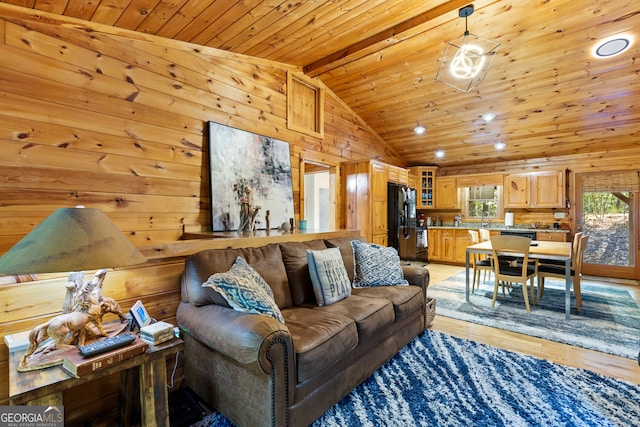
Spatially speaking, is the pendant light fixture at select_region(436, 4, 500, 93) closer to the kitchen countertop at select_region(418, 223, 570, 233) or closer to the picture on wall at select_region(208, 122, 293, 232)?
the picture on wall at select_region(208, 122, 293, 232)

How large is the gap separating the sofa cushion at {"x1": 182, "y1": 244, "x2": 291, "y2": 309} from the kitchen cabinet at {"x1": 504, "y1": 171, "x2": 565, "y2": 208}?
572cm

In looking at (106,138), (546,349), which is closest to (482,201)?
(546,349)

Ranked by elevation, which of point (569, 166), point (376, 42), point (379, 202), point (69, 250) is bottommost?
point (69, 250)

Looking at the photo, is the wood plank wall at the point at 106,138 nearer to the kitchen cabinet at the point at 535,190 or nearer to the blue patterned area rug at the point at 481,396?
the blue patterned area rug at the point at 481,396

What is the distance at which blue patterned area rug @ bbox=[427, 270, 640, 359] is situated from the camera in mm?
2838

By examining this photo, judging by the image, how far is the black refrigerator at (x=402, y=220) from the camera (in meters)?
5.34

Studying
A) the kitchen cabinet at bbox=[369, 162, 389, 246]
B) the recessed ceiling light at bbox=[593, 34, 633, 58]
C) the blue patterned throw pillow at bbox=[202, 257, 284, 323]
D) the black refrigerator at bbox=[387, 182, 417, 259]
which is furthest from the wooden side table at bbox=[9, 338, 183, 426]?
the recessed ceiling light at bbox=[593, 34, 633, 58]

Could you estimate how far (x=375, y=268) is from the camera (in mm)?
2900

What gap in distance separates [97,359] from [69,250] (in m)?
0.46

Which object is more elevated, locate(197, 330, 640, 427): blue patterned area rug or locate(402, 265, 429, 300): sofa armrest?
locate(402, 265, 429, 300): sofa armrest

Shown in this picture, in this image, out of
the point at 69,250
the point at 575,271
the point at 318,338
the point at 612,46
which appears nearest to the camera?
the point at 69,250

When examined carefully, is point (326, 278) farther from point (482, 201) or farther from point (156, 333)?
point (482, 201)

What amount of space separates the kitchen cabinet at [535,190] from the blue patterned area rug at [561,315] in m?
1.71

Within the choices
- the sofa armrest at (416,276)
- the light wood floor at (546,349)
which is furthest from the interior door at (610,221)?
the sofa armrest at (416,276)
